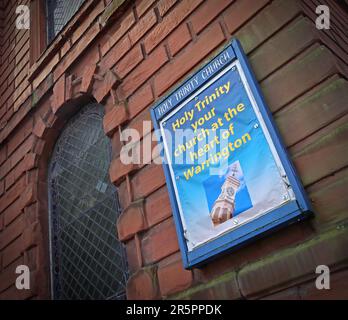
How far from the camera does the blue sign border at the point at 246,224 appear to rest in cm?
234

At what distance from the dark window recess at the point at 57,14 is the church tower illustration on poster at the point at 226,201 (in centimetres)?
478

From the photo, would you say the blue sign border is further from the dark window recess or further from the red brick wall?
the dark window recess

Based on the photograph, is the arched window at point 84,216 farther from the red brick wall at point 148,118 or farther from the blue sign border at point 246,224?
the blue sign border at point 246,224

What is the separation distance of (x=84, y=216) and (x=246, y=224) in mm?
2648

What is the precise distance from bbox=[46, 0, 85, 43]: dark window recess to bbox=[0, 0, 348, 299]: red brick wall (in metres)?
1.00

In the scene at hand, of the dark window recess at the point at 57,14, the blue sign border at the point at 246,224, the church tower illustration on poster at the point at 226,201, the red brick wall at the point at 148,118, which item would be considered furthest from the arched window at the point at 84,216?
the dark window recess at the point at 57,14

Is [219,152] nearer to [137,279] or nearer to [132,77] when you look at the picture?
[137,279]

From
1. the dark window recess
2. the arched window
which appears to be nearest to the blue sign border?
the arched window

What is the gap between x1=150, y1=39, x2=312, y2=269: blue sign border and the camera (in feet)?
7.69

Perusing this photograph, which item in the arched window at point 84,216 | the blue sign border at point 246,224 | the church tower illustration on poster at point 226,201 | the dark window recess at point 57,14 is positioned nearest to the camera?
the blue sign border at point 246,224

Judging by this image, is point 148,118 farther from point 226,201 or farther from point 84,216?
point 84,216

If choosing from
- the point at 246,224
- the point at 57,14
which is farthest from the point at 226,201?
the point at 57,14

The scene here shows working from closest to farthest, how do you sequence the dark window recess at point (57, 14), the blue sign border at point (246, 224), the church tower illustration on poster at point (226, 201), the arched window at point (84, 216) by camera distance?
the blue sign border at point (246, 224) < the church tower illustration on poster at point (226, 201) < the arched window at point (84, 216) < the dark window recess at point (57, 14)

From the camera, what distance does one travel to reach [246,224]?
2.53 meters
